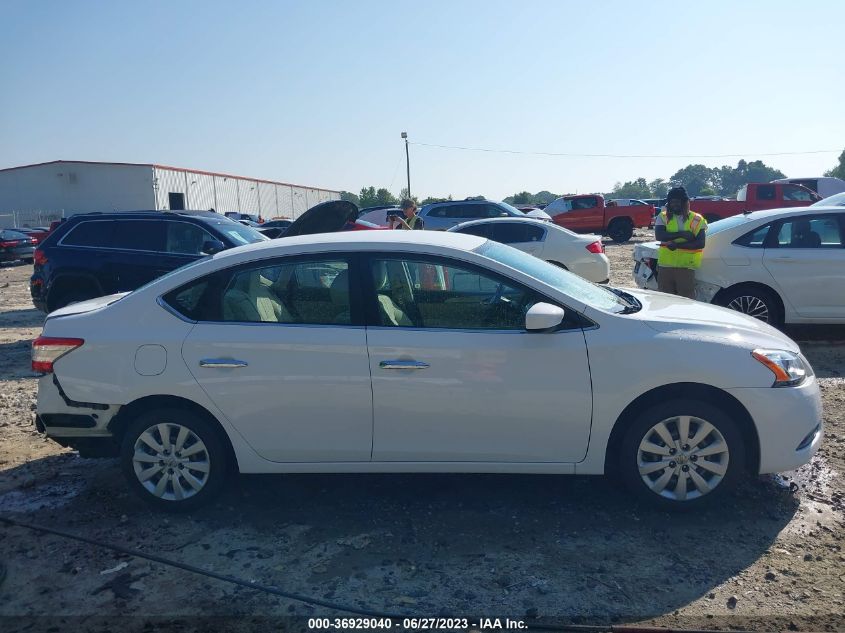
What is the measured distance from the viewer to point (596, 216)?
27062mm

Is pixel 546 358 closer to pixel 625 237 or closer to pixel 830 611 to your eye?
pixel 830 611

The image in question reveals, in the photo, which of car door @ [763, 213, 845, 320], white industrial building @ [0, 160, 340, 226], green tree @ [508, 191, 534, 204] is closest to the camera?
car door @ [763, 213, 845, 320]

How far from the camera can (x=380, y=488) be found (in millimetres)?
4371

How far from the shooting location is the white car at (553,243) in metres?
11.3

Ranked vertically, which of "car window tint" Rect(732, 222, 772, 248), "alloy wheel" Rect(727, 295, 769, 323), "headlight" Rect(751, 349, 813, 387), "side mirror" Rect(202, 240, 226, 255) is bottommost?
"alloy wheel" Rect(727, 295, 769, 323)

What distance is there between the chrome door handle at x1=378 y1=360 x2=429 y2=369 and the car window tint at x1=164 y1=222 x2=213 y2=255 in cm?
646

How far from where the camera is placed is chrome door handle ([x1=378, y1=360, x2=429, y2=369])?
373 cm

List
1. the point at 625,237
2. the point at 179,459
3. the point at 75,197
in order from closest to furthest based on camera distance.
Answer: the point at 179,459, the point at 625,237, the point at 75,197

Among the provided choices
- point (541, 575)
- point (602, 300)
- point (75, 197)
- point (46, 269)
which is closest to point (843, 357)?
point (602, 300)

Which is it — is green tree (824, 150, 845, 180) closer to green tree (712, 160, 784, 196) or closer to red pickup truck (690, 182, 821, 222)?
green tree (712, 160, 784, 196)

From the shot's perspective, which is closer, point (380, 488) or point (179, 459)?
point (179, 459)

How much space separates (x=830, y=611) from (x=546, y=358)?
1.74 metres

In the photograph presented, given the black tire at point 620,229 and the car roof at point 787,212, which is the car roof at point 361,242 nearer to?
the car roof at point 787,212

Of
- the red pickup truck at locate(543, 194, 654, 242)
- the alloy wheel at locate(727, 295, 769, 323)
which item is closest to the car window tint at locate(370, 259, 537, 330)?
the alloy wheel at locate(727, 295, 769, 323)
